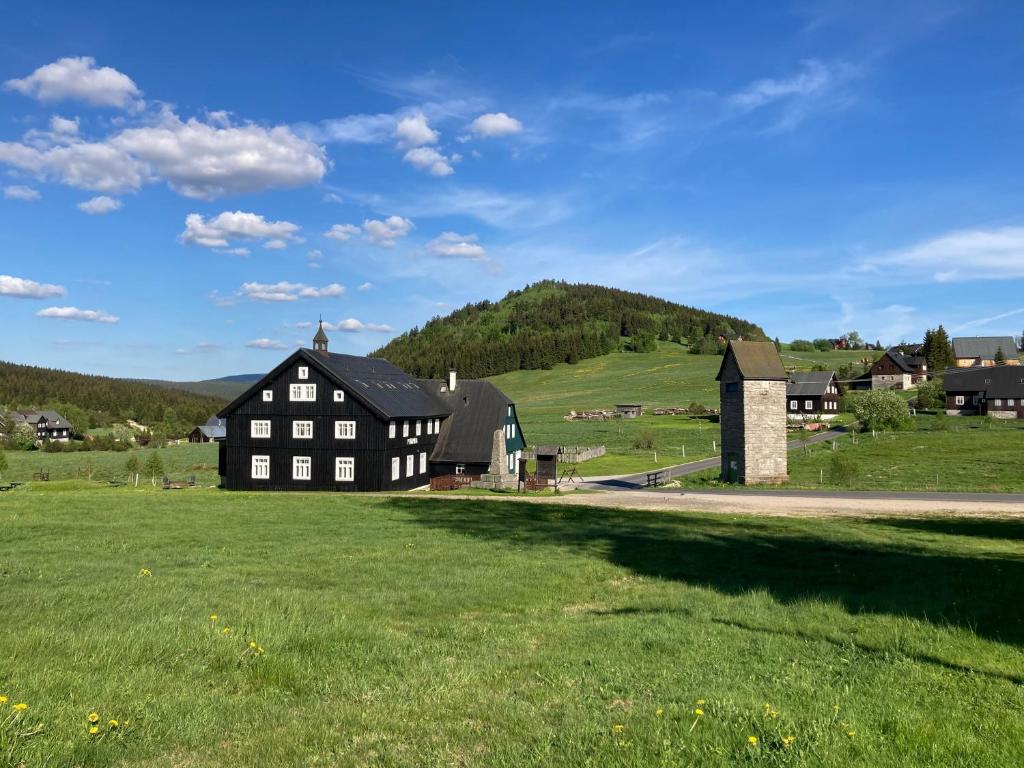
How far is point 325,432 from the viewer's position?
47.4 m

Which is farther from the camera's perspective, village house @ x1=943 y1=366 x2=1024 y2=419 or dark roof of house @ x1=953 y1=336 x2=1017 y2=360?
dark roof of house @ x1=953 y1=336 x2=1017 y2=360

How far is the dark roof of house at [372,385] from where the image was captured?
154 ft

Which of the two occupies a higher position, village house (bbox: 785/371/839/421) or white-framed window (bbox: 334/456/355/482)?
village house (bbox: 785/371/839/421)

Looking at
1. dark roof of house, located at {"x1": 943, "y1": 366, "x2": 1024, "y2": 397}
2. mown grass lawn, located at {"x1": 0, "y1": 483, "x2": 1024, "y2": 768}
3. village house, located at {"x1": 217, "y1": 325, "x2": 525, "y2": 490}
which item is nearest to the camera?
mown grass lawn, located at {"x1": 0, "y1": 483, "x2": 1024, "y2": 768}

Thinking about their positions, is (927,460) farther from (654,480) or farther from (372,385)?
(372,385)

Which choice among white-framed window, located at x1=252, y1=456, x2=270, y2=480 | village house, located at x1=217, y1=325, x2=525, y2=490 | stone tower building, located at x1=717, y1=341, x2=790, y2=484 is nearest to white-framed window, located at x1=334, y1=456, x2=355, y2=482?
village house, located at x1=217, y1=325, x2=525, y2=490

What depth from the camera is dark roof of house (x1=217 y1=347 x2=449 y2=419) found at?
46969 millimetres

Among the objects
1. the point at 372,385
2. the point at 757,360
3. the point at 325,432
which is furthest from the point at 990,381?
the point at 325,432

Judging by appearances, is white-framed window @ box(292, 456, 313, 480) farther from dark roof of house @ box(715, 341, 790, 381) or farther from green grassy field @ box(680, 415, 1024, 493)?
dark roof of house @ box(715, 341, 790, 381)

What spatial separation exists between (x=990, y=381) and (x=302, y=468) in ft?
302

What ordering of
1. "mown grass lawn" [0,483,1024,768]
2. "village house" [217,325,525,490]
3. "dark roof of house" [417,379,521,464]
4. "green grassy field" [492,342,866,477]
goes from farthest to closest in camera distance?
"green grassy field" [492,342,866,477]
"dark roof of house" [417,379,521,464]
"village house" [217,325,525,490]
"mown grass lawn" [0,483,1024,768]

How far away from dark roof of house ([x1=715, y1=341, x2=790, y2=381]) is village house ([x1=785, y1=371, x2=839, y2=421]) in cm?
6266

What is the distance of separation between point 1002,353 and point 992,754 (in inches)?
6491

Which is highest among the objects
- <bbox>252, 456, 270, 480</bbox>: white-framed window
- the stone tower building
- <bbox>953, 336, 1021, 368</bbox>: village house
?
<bbox>953, 336, 1021, 368</bbox>: village house
